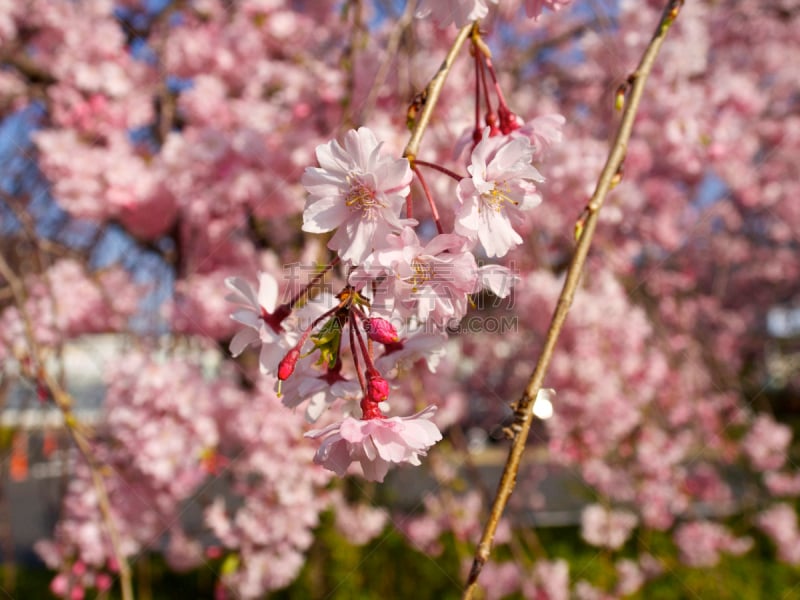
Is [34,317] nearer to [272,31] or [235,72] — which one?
[235,72]

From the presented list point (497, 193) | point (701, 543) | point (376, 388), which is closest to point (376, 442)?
point (376, 388)

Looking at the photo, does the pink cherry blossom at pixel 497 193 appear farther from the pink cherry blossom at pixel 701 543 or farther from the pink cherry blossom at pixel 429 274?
the pink cherry blossom at pixel 701 543

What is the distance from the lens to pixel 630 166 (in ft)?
8.97

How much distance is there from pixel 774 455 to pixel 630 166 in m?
2.08

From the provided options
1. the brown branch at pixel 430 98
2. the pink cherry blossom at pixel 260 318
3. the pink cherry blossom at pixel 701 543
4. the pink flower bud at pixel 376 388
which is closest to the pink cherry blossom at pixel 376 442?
the pink flower bud at pixel 376 388

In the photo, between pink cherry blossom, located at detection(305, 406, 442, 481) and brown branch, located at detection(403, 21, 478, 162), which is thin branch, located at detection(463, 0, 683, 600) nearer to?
pink cherry blossom, located at detection(305, 406, 442, 481)

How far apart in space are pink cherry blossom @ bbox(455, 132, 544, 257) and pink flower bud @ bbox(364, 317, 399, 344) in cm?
12

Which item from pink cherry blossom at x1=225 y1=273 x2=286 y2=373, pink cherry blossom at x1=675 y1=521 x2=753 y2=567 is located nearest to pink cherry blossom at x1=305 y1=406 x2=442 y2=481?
pink cherry blossom at x1=225 y1=273 x2=286 y2=373

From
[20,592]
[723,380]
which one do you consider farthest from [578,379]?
[20,592]

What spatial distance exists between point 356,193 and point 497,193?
0.15m

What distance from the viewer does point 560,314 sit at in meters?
0.67

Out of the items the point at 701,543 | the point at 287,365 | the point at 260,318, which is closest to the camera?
the point at 287,365

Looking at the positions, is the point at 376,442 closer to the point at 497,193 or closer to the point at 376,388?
the point at 376,388

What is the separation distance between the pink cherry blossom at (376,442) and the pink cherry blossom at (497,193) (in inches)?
7.3
